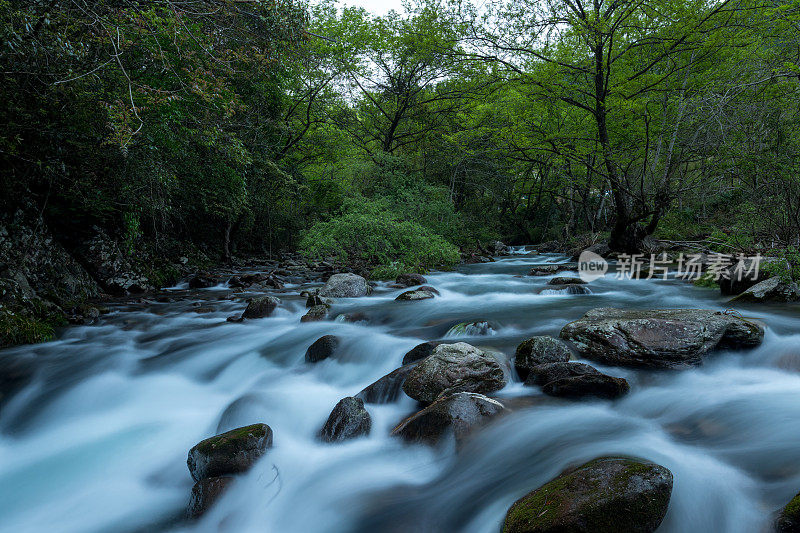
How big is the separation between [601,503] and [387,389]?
253cm

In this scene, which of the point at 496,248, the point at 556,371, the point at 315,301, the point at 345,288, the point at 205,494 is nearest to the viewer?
the point at 205,494

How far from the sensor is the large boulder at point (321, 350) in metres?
5.51

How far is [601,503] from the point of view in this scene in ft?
6.33

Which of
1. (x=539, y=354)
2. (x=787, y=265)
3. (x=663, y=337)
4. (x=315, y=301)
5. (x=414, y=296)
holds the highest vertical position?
(x=787, y=265)

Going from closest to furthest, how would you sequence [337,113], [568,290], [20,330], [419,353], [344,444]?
[344,444]
[419,353]
[20,330]
[568,290]
[337,113]

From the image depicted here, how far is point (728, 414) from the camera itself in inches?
131

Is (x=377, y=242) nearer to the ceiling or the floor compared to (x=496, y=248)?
nearer to the ceiling

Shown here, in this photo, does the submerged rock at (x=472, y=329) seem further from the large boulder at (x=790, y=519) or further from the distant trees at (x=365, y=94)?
the distant trees at (x=365, y=94)

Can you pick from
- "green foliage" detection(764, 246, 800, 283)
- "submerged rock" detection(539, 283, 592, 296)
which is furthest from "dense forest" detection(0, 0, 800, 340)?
"submerged rock" detection(539, 283, 592, 296)

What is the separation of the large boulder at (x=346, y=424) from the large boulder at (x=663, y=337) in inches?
102

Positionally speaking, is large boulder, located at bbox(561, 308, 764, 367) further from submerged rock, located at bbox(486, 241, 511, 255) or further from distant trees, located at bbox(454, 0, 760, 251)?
submerged rock, located at bbox(486, 241, 511, 255)

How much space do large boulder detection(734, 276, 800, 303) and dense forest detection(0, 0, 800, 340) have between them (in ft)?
6.19

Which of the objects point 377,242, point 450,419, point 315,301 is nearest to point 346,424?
point 450,419

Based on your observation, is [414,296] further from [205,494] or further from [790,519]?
[790,519]
